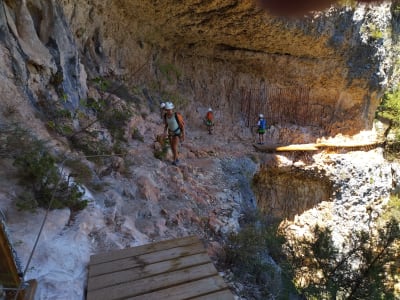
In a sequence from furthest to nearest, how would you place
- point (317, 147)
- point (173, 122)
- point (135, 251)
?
1. point (317, 147)
2. point (173, 122)
3. point (135, 251)

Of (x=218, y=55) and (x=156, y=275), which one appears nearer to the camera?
(x=156, y=275)

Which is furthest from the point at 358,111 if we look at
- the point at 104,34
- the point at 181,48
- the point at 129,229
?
the point at 129,229

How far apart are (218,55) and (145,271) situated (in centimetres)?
930

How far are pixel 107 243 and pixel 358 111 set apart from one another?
12.1 m

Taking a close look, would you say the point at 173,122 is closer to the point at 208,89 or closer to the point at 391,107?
the point at 208,89

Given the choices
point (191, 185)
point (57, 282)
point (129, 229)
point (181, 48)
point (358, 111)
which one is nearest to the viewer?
point (57, 282)

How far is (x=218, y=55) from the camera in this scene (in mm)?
10008

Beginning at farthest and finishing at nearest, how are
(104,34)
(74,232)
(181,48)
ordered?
(181,48), (104,34), (74,232)

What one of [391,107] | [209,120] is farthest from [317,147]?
[391,107]

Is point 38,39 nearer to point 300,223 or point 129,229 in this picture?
point 129,229

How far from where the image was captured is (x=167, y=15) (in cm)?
721

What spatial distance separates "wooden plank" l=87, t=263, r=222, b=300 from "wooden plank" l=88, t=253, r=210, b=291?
45mm

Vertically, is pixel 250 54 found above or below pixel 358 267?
above

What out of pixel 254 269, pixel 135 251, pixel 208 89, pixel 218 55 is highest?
pixel 218 55
